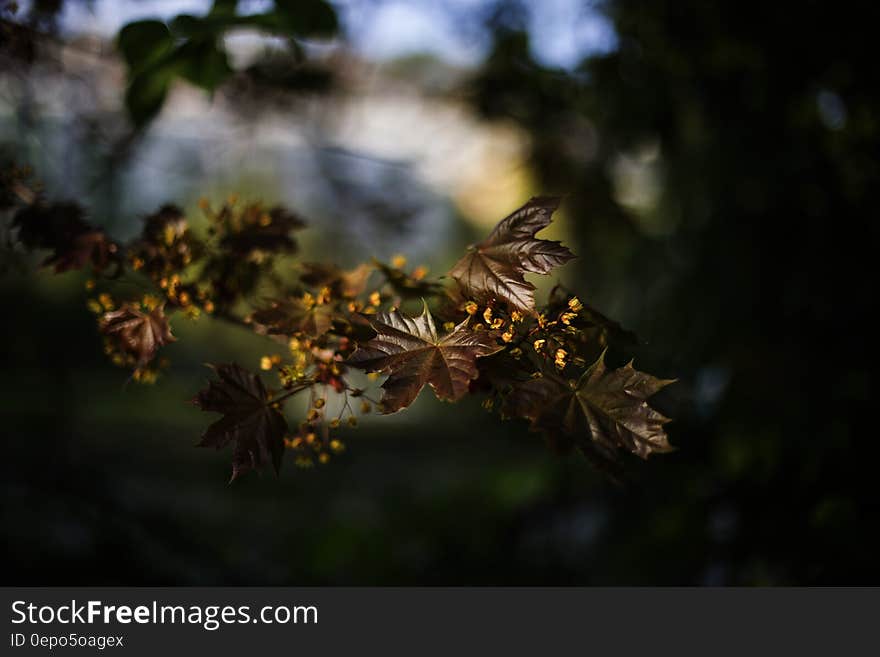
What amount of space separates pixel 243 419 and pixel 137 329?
27 centimetres

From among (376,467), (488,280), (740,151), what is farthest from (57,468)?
(376,467)

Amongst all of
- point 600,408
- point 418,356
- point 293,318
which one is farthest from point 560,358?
point 293,318

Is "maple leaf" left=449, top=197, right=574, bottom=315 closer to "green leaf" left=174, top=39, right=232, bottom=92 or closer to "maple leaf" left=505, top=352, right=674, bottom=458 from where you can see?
"maple leaf" left=505, top=352, right=674, bottom=458

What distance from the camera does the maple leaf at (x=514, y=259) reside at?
940mm

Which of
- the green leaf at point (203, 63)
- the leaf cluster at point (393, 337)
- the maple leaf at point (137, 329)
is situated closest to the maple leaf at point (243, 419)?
the leaf cluster at point (393, 337)

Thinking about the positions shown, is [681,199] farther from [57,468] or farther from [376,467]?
[376,467]

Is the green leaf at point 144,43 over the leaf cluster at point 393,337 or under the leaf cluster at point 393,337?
over

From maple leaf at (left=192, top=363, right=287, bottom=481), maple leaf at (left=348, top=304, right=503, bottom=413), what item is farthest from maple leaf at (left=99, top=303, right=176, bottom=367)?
maple leaf at (left=348, top=304, right=503, bottom=413)

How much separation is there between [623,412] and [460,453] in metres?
7.13

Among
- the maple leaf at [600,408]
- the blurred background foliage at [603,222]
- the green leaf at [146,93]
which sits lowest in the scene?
the blurred background foliage at [603,222]

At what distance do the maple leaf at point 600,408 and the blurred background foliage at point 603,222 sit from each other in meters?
0.36

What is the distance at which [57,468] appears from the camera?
2615 millimetres

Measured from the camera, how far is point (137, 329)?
110cm

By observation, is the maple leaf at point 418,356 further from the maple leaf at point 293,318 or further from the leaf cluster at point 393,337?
the maple leaf at point 293,318
